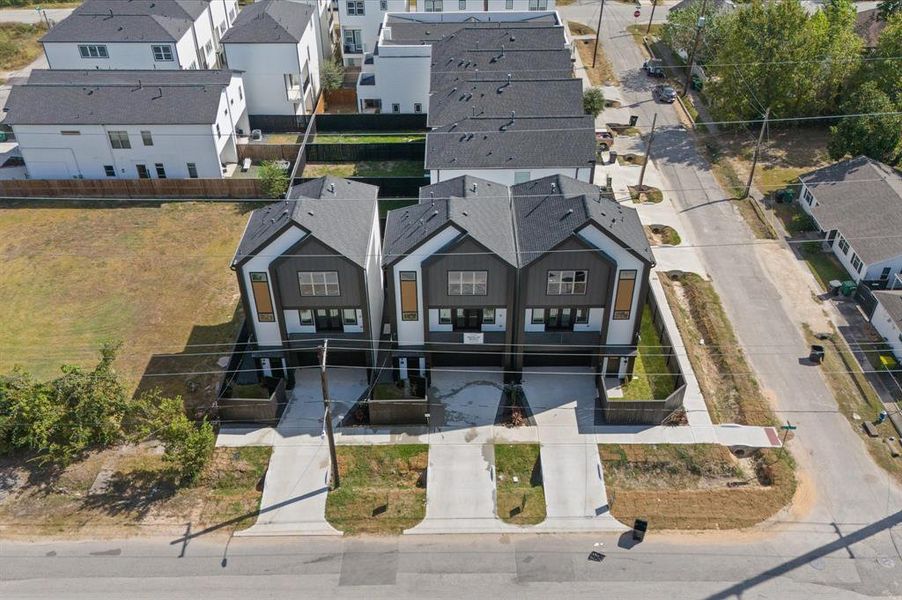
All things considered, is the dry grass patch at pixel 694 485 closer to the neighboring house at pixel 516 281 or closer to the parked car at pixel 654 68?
the neighboring house at pixel 516 281

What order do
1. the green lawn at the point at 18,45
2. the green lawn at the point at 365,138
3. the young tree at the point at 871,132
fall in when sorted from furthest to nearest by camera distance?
the green lawn at the point at 18,45 < the green lawn at the point at 365,138 < the young tree at the point at 871,132

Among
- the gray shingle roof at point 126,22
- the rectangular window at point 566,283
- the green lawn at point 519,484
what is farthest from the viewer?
the gray shingle roof at point 126,22

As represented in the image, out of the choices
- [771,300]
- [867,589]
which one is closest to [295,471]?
[867,589]

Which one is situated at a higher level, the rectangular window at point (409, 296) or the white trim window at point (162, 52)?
the white trim window at point (162, 52)

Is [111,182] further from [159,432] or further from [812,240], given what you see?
[812,240]

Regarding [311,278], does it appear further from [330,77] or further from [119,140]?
[330,77]

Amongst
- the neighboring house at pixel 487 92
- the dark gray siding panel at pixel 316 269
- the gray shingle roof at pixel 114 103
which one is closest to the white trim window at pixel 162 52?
the gray shingle roof at pixel 114 103

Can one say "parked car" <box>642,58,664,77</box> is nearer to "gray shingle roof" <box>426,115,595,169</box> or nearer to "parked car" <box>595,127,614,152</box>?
"parked car" <box>595,127,614,152</box>

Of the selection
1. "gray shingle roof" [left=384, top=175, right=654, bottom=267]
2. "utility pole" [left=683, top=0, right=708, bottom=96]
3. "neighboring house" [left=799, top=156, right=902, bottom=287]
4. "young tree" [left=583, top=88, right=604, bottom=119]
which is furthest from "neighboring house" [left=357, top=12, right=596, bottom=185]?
"neighboring house" [left=799, top=156, right=902, bottom=287]
